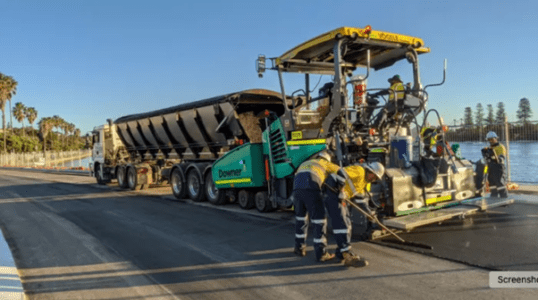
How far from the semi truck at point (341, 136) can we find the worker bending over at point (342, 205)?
1.63 feet

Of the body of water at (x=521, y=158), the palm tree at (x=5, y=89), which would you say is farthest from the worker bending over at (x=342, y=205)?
the palm tree at (x=5, y=89)

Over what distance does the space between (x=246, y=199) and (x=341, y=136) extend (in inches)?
137

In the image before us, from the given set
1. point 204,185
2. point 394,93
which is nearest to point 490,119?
point 394,93

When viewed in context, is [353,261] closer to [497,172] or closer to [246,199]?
[246,199]

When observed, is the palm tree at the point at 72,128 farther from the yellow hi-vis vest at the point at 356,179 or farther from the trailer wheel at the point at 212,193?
the yellow hi-vis vest at the point at 356,179

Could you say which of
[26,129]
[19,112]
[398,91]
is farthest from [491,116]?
[26,129]

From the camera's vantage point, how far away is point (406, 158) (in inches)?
259

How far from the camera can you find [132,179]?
16.0 metres

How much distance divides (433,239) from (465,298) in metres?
2.25

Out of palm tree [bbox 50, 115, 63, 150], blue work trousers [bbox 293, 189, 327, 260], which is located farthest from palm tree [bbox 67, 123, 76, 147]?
blue work trousers [bbox 293, 189, 327, 260]

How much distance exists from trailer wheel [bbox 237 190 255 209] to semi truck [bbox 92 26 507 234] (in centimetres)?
2

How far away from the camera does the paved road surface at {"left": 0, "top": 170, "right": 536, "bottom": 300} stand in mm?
4391

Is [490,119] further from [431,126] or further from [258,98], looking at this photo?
[258,98]

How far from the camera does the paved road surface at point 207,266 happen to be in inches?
173
